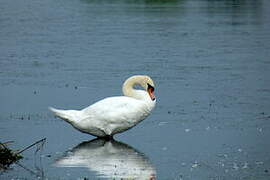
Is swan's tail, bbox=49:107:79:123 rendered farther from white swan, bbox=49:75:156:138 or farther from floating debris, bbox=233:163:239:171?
floating debris, bbox=233:163:239:171

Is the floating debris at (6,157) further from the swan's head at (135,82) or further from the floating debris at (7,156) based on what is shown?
the swan's head at (135,82)

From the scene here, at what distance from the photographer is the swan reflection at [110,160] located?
34.4ft

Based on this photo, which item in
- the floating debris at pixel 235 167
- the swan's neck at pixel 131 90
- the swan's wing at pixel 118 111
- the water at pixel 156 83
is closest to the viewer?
the floating debris at pixel 235 167

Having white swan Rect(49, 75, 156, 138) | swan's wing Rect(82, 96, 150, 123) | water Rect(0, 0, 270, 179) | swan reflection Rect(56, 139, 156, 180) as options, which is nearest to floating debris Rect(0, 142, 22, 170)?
water Rect(0, 0, 270, 179)

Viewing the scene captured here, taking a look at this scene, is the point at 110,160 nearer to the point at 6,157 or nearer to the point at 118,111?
the point at 6,157

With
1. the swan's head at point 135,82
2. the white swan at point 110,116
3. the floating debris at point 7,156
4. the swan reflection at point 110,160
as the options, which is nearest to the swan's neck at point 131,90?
the swan's head at point 135,82

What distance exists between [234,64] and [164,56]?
77.0 inches

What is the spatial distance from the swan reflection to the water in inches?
0.5

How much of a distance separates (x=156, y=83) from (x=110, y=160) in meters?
6.26

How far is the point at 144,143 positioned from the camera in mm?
12391

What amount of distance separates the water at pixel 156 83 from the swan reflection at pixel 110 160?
13 mm

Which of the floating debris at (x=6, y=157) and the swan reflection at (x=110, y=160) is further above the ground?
the floating debris at (x=6, y=157)

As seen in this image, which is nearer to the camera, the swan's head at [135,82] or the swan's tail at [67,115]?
the swan's tail at [67,115]

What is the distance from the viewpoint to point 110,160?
11.3m
